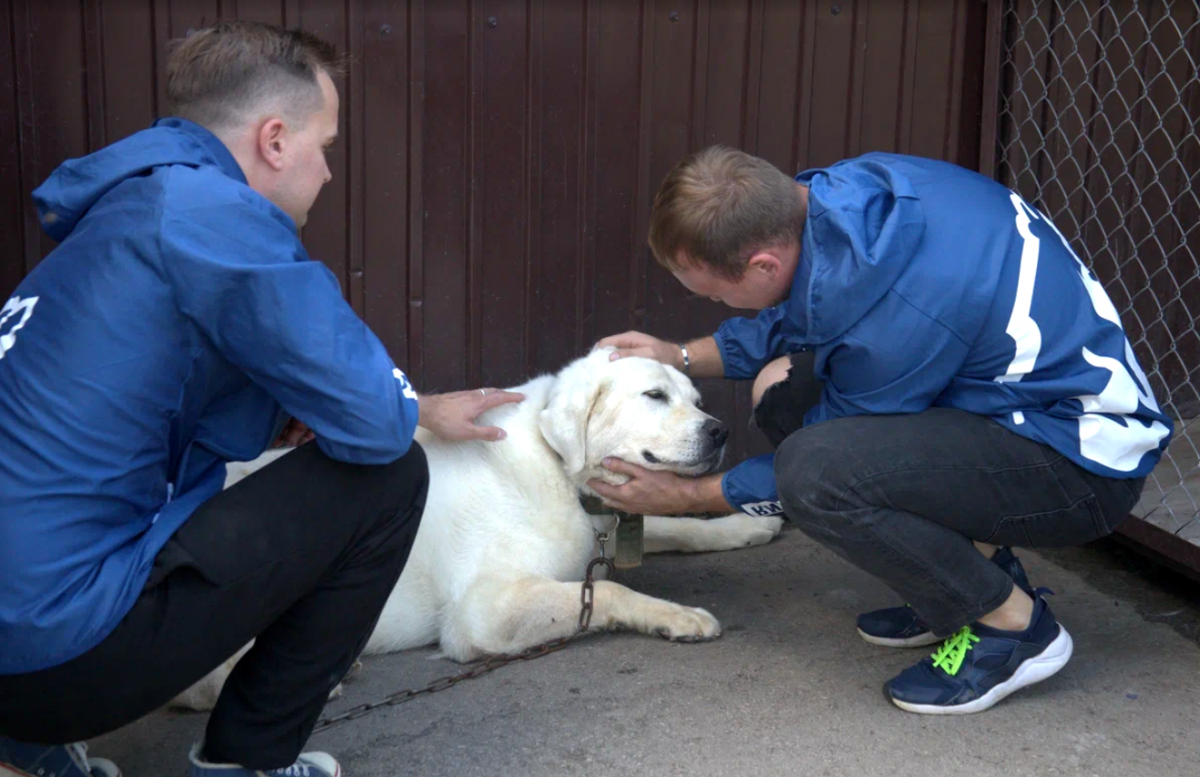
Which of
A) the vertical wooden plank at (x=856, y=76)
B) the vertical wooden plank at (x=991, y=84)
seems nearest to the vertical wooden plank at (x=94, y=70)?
the vertical wooden plank at (x=856, y=76)

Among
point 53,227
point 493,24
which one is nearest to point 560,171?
point 493,24

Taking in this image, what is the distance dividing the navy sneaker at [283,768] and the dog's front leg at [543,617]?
0.80 metres

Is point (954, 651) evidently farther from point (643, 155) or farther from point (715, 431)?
point (643, 155)

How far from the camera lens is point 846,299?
2.77 meters

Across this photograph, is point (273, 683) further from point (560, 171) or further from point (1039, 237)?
point (560, 171)

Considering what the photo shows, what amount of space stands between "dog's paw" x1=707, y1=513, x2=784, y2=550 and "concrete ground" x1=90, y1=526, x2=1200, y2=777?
0.52m

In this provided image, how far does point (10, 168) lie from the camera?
13.8ft

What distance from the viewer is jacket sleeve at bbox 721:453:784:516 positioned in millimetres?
3162

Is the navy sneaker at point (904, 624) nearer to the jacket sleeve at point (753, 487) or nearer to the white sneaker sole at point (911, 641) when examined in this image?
the white sneaker sole at point (911, 641)

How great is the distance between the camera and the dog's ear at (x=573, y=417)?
350cm

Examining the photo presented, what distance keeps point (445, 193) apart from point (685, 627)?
2030 millimetres

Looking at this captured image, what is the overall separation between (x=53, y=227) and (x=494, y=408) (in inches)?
66.4

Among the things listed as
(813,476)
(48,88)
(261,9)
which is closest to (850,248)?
A: (813,476)

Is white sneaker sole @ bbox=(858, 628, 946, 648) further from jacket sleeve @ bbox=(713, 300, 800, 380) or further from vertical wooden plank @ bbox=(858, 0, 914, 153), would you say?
vertical wooden plank @ bbox=(858, 0, 914, 153)
